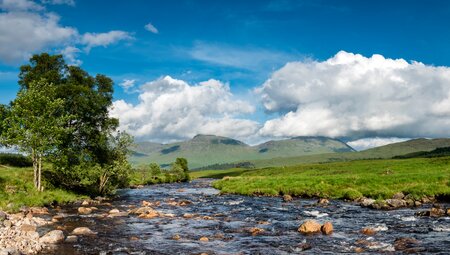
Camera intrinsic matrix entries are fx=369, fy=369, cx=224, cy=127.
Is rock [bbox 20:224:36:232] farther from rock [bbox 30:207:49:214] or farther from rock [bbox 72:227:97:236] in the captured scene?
rock [bbox 30:207:49:214]

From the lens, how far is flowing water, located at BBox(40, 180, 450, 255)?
22625mm

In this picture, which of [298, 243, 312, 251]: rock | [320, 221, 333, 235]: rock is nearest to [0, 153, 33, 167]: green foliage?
[320, 221, 333, 235]: rock

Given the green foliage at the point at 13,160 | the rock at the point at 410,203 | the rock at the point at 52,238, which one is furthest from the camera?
the green foliage at the point at 13,160

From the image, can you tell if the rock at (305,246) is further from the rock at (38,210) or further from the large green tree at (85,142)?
the large green tree at (85,142)

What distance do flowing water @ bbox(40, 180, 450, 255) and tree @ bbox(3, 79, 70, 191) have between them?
9.48 meters

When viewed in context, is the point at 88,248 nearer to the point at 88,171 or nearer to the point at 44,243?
the point at 44,243

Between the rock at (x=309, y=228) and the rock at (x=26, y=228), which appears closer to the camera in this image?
the rock at (x=26, y=228)

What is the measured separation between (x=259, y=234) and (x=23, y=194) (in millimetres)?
27932

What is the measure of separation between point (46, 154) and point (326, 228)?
116ft

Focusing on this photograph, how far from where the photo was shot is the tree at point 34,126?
43031 mm

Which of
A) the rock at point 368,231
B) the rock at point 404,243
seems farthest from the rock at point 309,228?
the rock at point 404,243

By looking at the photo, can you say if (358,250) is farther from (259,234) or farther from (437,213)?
(437,213)

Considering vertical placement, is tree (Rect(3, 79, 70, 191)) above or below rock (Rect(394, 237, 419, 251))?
above

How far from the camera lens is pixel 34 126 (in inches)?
1693
